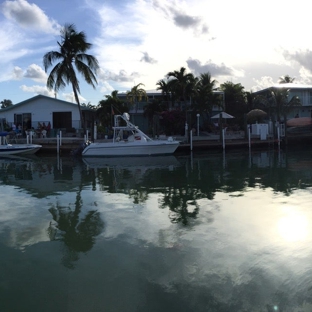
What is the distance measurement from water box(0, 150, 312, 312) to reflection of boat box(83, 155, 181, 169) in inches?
298

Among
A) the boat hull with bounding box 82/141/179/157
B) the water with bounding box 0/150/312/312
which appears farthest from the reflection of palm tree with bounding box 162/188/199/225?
the boat hull with bounding box 82/141/179/157

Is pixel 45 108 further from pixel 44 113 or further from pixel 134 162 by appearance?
pixel 134 162

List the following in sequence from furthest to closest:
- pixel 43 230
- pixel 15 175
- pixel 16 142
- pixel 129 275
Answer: pixel 16 142
pixel 15 175
pixel 43 230
pixel 129 275

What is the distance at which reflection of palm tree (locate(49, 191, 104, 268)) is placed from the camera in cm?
670

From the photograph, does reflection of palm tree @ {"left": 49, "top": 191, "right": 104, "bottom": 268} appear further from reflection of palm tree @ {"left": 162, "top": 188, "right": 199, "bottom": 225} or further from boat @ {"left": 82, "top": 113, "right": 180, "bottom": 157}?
boat @ {"left": 82, "top": 113, "right": 180, "bottom": 157}

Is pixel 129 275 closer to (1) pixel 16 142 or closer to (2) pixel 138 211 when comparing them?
(2) pixel 138 211

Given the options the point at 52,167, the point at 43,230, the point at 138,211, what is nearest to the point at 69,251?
the point at 43,230

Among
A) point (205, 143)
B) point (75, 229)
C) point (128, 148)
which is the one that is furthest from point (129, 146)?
point (75, 229)

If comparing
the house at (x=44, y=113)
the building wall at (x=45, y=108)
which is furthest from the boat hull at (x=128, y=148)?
the building wall at (x=45, y=108)

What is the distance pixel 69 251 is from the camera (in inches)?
264

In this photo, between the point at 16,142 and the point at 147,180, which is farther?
the point at 16,142

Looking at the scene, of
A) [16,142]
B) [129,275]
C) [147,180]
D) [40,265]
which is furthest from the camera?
[16,142]

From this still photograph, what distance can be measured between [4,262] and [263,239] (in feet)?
15.3

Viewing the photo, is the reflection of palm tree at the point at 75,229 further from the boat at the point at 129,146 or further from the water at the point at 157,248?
the boat at the point at 129,146
